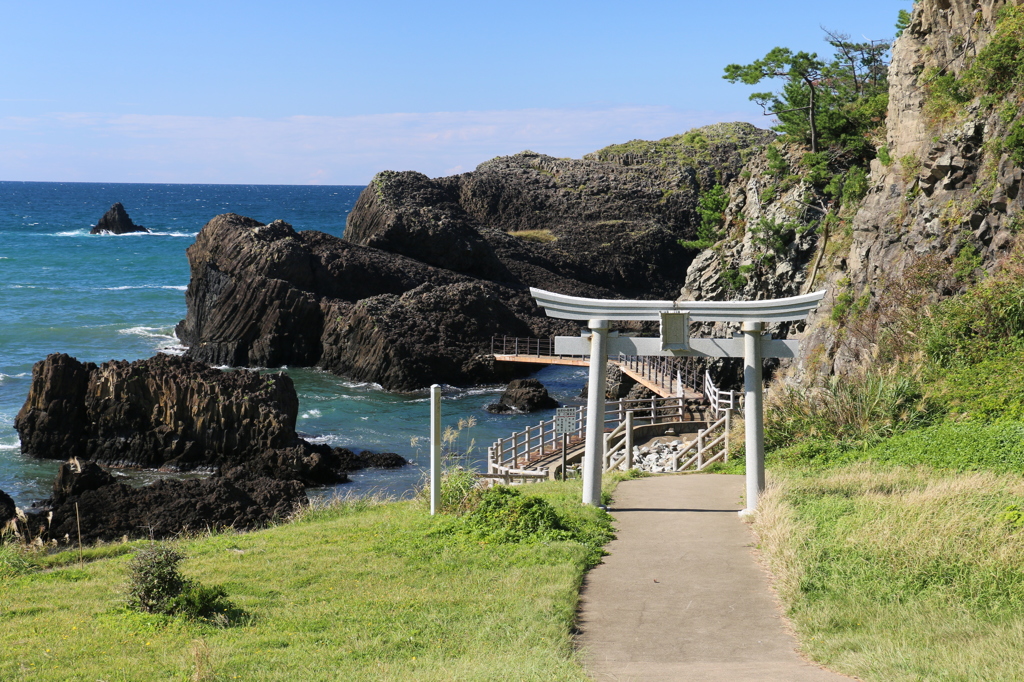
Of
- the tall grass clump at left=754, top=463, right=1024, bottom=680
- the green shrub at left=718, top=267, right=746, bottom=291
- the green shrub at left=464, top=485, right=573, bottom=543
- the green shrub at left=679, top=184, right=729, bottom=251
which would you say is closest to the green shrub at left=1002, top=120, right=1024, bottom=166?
the tall grass clump at left=754, top=463, right=1024, bottom=680

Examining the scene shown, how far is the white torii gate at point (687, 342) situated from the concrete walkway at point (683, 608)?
91cm

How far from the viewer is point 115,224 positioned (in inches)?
5364

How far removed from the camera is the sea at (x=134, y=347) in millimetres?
30297

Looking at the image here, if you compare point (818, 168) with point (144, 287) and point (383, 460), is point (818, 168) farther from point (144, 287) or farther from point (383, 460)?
point (144, 287)

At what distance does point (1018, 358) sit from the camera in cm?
1692

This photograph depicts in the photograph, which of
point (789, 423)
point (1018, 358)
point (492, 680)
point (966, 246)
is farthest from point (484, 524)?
point (966, 246)

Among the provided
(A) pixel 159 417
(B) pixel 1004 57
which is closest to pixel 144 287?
(A) pixel 159 417

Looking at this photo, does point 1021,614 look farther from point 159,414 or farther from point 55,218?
point 55,218

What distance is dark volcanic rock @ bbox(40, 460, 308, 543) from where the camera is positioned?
1980cm

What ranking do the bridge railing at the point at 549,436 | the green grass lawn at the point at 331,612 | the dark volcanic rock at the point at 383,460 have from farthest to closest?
the dark volcanic rock at the point at 383,460
the bridge railing at the point at 549,436
the green grass lawn at the point at 331,612

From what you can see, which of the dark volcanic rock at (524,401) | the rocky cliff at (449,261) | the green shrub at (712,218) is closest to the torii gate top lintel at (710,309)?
the dark volcanic rock at (524,401)

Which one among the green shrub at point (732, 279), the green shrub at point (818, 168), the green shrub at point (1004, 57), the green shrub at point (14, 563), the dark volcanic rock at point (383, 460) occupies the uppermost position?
the green shrub at point (1004, 57)

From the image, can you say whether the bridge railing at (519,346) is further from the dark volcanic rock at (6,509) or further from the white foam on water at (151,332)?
the dark volcanic rock at (6,509)

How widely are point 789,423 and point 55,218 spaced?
527 feet
